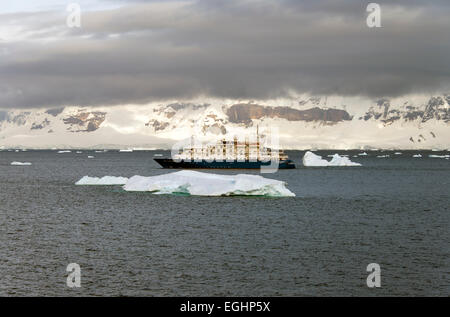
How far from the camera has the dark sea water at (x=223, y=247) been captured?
2725 centimetres

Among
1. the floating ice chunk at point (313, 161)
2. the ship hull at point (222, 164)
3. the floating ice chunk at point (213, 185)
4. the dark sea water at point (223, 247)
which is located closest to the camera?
the dark sea water at point (223, 247)

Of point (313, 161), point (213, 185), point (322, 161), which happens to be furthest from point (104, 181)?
point (322, 161)

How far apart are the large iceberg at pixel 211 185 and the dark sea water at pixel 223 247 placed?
1.57m

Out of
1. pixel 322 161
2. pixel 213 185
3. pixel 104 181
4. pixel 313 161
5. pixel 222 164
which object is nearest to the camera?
pixel 213 185

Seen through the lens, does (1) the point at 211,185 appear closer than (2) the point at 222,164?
Yes

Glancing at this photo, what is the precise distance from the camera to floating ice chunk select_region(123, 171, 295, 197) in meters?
62.3

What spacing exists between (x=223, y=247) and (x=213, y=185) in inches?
1193

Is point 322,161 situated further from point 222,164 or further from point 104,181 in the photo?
point 104,181

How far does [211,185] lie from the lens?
66.7 meters

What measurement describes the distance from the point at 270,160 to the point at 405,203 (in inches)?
3617

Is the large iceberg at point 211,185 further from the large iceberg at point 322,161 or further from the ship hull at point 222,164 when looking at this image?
the large iceberg at point 322,161

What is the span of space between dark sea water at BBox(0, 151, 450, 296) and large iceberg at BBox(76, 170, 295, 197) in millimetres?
1574

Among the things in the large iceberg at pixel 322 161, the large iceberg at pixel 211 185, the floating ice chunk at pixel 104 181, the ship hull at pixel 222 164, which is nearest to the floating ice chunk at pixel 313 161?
the large iceberg at pixel 322 161
